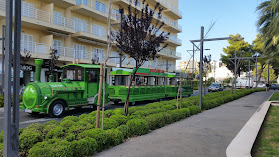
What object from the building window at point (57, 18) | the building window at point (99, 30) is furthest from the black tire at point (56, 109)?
the building window at point (99, 30)

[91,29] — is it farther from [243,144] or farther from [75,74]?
[243,144]

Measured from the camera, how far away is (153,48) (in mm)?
8359

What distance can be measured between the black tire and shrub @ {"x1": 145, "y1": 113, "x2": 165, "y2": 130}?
4.89 metres

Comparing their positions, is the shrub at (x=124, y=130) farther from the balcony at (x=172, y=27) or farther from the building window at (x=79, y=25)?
the balcony at (x=172, y=27)

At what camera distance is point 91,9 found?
25.2m

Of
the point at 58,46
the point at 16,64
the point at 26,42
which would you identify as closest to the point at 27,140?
the point at 16,64

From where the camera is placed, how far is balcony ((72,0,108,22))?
79.5 feet

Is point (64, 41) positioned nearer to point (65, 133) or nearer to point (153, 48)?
point (153, 48)

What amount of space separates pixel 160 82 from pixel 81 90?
8991 mm

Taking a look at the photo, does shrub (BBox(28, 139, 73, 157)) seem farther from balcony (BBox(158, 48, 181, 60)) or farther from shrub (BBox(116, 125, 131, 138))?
balcony (BBox(158, 48, 181, 60))

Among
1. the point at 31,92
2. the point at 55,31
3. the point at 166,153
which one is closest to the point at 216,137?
the point at 166,153

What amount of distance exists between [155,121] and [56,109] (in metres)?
5.27

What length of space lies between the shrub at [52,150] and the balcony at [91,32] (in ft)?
68.4

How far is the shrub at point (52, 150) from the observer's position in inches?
166
